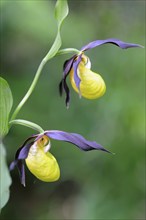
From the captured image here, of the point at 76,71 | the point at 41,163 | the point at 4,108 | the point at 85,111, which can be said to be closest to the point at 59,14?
the point at 76,71

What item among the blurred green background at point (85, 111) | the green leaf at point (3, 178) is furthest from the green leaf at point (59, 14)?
the blurred green background at point (85, 111)

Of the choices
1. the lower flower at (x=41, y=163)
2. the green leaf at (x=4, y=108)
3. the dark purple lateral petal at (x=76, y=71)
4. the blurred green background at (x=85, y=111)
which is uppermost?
the dark purple lateral petal at (x=76, y=71)

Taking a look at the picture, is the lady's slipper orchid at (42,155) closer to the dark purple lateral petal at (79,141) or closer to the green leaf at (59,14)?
the dark purple lateral petal at (79,141)

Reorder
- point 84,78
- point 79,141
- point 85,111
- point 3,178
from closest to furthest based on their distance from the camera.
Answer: point 3,178
point 79,141
point 84,78
point 85,111

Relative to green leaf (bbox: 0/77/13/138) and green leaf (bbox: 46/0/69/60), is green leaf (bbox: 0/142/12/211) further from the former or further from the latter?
green leaf (bbox: 46/0/69/60)

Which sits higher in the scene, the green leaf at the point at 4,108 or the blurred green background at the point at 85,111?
the green leaf at the point at 4,108

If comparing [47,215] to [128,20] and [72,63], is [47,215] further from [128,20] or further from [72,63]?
[72,63]

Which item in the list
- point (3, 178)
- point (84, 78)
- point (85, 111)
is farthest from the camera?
point (85, 111)

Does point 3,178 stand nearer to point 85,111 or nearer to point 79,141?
point 79,141

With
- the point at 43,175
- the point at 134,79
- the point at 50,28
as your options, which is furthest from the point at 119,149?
the point at 43,175

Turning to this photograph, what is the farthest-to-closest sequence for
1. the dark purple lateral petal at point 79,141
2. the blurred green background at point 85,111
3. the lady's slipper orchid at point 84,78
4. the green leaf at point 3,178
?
the blurred green background at point 85,111, the lady's slipper orchid at point 84,78, the dark purple lateral petal at point 79,141, the green leaf at point 3,178
